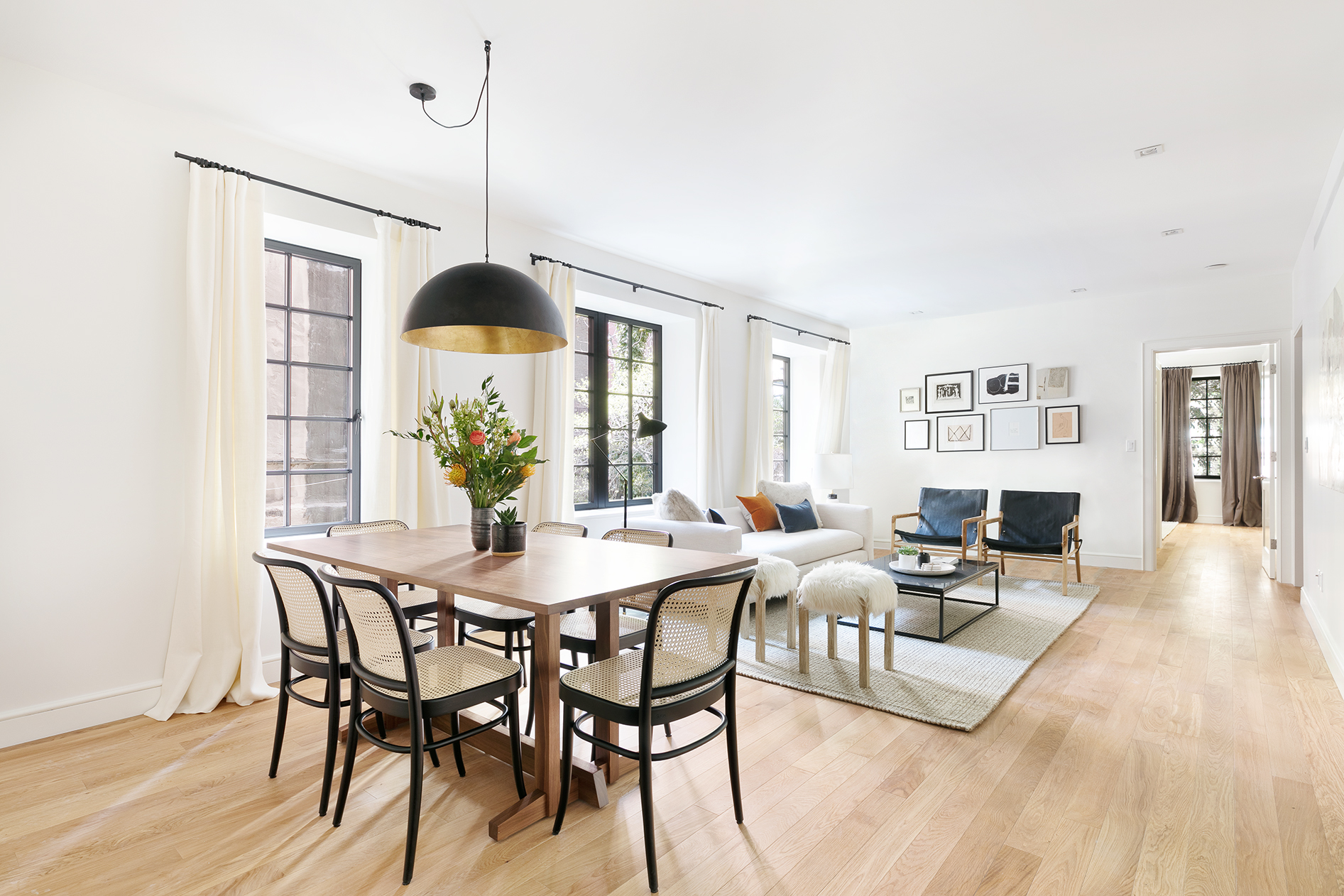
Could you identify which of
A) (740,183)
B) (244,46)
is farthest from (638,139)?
(244,46)

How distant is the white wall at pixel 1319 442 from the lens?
3369 millimetres

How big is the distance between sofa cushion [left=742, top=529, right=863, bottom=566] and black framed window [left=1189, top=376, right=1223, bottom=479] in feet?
25.3

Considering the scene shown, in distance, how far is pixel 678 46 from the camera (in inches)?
99.3

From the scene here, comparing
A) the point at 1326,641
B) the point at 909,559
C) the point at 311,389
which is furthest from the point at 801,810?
the point at 1326,641

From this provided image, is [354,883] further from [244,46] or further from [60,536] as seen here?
[244,46]

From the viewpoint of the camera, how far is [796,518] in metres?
5.81

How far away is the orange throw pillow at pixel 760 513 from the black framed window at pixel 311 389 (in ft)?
10.2

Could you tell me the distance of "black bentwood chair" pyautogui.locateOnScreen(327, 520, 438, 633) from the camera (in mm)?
2898

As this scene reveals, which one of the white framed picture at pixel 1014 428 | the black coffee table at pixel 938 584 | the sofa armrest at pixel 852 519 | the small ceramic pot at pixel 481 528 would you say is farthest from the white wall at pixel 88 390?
the white framed picture at pixel 1014 428

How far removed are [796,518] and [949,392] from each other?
2857mm

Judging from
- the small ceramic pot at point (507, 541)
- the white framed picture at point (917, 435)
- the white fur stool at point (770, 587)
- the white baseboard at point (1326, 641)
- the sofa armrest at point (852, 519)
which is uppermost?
the white framed picture at point (917, 435)

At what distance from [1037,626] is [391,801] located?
3899 millimetres

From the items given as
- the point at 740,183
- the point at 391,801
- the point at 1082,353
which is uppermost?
the point at 740,183

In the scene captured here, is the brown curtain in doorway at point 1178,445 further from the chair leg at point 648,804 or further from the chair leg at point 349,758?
the chair leg at point 349,758
